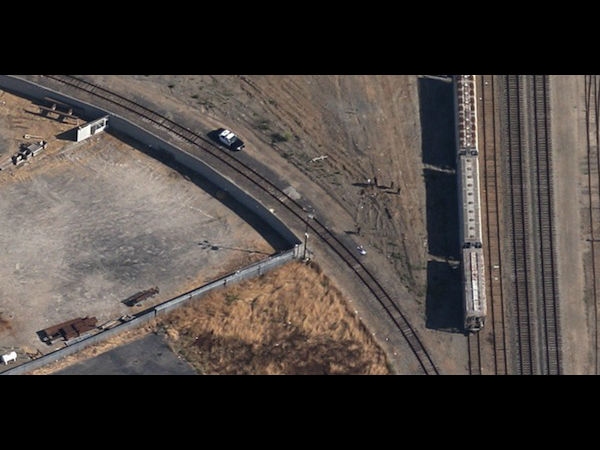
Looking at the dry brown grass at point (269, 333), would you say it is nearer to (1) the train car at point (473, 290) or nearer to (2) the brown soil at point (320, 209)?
(2) the brown soil at point (320, 209)

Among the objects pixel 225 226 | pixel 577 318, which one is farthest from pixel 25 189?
pixel 577 318

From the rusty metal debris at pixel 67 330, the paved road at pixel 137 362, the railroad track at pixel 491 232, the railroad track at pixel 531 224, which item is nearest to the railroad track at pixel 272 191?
the railroad track at pixel 491 232

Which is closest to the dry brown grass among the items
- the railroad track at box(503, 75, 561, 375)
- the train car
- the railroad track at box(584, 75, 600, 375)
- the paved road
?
the paved road

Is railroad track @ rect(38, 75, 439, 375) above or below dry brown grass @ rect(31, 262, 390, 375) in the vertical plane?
above

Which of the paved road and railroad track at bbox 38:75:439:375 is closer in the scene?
the paved road

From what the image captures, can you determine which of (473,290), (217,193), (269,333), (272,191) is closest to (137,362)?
(269,333)

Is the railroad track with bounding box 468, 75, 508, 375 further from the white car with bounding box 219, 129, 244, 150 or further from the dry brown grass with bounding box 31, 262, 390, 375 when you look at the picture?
the white car with bounding box 219, 129, 244, 150

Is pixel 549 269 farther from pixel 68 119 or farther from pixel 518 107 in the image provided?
pixel 68 119
